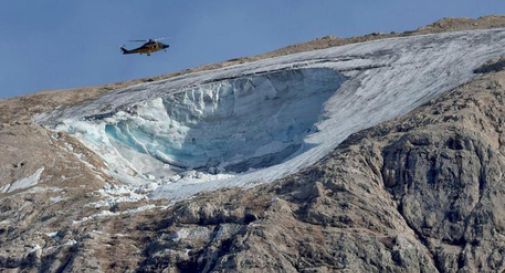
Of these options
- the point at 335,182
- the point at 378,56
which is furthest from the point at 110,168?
the point at 335,182

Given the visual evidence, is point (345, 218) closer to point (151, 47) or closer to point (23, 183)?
point (23, 183)

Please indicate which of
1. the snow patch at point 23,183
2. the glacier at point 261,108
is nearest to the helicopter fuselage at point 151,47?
the glacier at point 261,108

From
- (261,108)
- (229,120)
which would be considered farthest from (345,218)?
(229,120)

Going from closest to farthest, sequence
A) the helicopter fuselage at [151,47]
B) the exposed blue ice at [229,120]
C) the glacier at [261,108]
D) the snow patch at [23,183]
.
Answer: the snow patch at [23,183] → the glacier at [261,108] → the exposed blue ice at [229,120] → the helicopter fuselage at [151,47]

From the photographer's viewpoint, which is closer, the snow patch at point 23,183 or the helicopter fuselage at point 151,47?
the snow patch at point 23,183

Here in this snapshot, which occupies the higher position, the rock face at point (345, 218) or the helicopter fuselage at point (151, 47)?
the helicopter fuselage at point (151, 47)

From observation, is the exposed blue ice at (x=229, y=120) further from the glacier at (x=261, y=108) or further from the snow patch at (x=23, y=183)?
the snow patch at (x=23, y=183)
